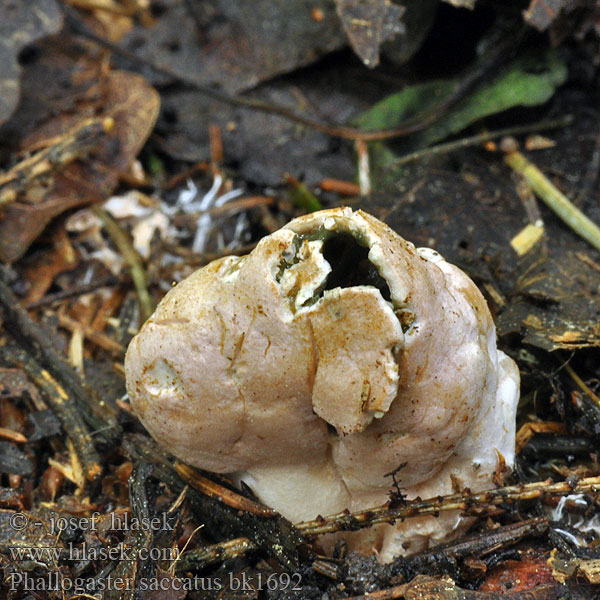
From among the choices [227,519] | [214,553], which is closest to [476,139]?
[227,519]

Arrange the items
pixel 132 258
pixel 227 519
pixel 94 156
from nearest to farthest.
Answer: pixel 227 519, pixel 132 258, pixel 94 156

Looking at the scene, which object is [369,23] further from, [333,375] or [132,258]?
[333,375]

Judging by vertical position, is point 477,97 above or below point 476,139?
above

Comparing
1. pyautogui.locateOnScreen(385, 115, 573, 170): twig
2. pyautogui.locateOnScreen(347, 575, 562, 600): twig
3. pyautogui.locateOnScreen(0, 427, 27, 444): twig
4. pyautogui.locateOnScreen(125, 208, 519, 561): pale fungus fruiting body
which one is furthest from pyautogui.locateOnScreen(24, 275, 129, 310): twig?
pyautogui.locateOnScreen(347, 575, 562, 600): twig

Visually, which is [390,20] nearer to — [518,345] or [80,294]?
[518,345]

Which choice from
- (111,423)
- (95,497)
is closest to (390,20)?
(111,423)

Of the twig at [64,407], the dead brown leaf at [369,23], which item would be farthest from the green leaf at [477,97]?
the twig at [64,407]
